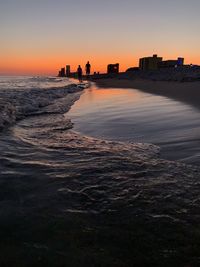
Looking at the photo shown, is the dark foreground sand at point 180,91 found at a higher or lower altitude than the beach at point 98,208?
higher

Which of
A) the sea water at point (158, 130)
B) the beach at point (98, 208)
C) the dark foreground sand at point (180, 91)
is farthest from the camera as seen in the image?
the dark foreground sand at point (180, 91)

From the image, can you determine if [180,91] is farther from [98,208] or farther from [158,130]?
[98,208]

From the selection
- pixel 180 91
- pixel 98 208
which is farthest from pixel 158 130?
pixel 180 91

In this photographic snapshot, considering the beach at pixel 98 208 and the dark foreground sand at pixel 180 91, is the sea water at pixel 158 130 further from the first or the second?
the dark foreground sand at pixel 180 91

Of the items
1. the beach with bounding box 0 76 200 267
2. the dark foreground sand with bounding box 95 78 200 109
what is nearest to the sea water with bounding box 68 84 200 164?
the beach with bounding box 0 76 200 267

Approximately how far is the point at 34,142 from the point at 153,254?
11.8ft

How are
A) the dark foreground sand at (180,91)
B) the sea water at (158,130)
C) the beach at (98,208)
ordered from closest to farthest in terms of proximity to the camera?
the beach at (98,208)
the sea water at (158,130)
the dark foreground sand at (180,91)

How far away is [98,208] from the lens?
258cm

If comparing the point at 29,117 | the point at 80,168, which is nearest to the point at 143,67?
the point at 29,117

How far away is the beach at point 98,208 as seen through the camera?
1948mm

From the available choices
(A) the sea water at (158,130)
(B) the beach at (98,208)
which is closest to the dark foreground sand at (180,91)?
(A) the sea water at (158,130)

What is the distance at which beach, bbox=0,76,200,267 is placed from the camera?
1948mm

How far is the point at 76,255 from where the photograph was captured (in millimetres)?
1936

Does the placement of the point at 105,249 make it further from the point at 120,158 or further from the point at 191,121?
the point at 191,121
